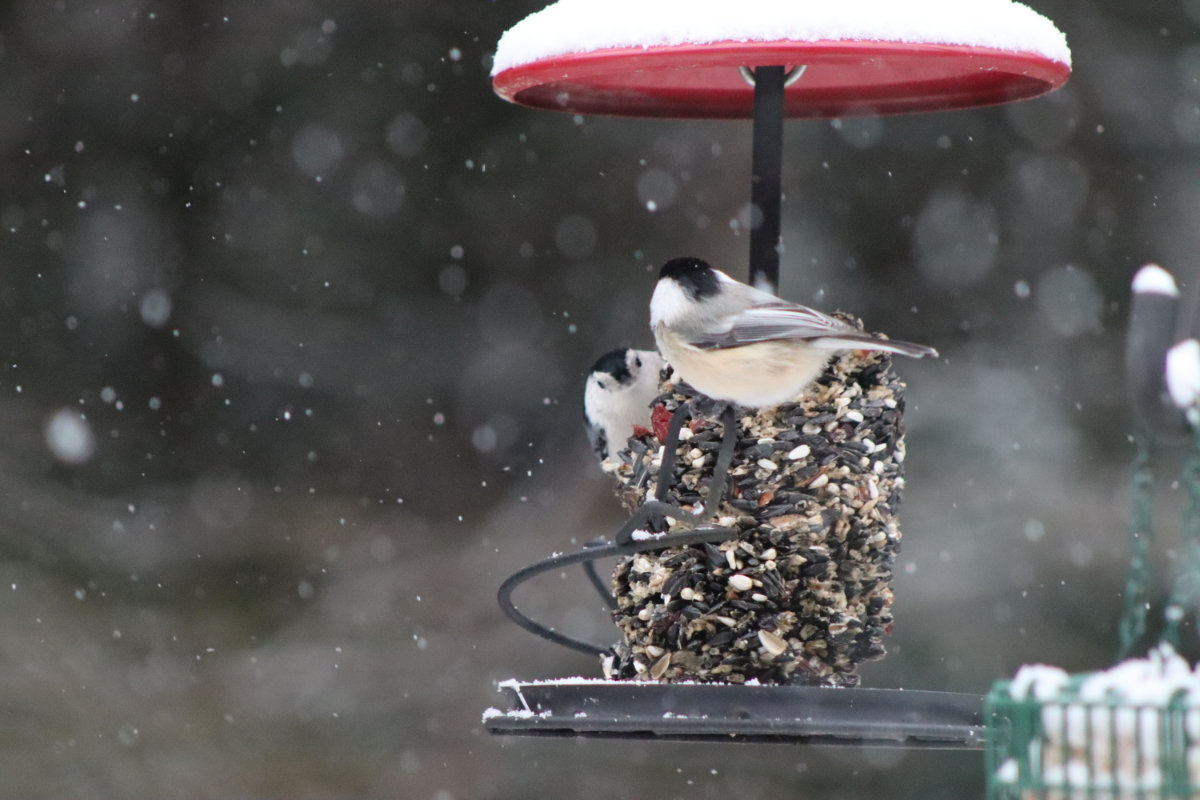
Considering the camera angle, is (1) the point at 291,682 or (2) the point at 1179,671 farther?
(1) the point at 291,682

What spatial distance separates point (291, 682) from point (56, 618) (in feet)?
2.87

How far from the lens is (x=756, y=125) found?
2.53m

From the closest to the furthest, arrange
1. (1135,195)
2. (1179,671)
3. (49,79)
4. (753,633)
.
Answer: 1. (1179,671)
2. (753,633)
3. (1135,195)
4. (49,79)

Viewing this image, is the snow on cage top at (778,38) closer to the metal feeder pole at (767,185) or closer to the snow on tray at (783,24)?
the snow on tray at (783,24)

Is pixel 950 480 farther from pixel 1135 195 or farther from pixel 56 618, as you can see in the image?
pixel 56 618

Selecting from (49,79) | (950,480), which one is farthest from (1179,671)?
(49,79)

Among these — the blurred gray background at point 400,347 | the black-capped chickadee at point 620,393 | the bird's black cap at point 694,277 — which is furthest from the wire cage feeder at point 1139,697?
the blurred gray background at point 400,347

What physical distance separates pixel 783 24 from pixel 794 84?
0.84m

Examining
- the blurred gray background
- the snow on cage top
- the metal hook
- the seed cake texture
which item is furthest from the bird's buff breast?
the blurred gray background

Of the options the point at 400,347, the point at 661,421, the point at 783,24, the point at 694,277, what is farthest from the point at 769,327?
the point at 400,347

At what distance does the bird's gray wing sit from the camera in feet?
7.27

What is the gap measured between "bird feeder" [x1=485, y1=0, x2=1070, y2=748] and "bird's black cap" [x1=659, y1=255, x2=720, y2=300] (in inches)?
6.1

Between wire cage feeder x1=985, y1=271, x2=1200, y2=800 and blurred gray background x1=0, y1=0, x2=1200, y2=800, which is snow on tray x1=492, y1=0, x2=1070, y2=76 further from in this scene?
blurred gray background x1=0, y1=0, x2=1200, y2=800

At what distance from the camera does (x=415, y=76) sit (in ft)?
16.7
